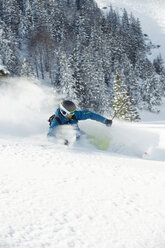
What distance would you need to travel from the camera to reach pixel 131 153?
7.09 meters

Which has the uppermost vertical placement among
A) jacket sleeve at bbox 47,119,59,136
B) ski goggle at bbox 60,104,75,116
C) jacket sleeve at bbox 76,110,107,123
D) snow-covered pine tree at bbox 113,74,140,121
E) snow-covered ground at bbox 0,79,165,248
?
snow-covered ground at bbox 0,79,165,248

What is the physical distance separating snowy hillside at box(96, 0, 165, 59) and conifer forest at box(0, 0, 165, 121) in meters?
28.2

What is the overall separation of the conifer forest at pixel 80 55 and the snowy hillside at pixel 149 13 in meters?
28.2

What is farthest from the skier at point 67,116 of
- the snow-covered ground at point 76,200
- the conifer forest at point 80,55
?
the conifer forest at point 80,55

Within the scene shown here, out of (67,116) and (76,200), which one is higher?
(76,200)

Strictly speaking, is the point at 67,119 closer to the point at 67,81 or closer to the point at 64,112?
the point at 64,112

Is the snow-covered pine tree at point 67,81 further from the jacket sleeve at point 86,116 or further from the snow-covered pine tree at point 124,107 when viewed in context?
the jacket sleeve at point 86,116

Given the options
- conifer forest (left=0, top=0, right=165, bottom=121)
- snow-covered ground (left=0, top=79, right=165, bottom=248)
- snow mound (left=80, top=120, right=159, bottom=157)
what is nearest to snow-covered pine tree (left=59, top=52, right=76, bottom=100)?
conifer forest (left=0, top=0, right=165, bottom=121)

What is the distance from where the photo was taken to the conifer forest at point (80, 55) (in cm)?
4119

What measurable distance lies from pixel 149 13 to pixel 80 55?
86.2 meters

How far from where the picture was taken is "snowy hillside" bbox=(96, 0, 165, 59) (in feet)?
318

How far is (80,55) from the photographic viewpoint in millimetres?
45219

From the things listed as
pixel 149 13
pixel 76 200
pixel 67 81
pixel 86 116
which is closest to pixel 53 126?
pixel 86 116

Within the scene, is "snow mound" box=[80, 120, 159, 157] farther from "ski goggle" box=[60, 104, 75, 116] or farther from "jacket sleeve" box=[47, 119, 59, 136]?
"jacket sleeve" box=[47, 119, 59, 136]
